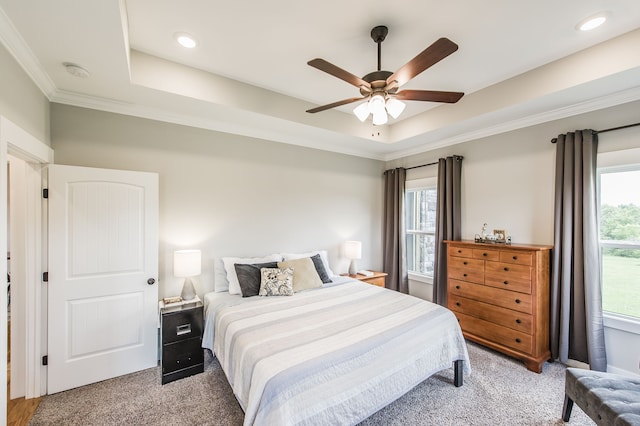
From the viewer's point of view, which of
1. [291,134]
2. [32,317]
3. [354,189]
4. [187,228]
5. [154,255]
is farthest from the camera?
[354,189]

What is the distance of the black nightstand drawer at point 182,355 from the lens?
2434 millimetres

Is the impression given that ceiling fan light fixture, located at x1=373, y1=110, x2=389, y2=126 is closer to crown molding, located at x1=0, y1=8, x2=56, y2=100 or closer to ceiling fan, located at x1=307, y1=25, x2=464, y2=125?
ceiling fan, located at x1=307, y1=25, x2=464, y2=125

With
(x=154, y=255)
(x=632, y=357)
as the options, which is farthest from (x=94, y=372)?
(x=632, y=357)

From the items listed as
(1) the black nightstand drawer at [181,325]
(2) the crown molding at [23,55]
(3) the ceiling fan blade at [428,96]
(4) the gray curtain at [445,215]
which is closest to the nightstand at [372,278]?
(4) the gray curtain at [445,215]

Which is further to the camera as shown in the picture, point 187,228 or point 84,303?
point 187,228

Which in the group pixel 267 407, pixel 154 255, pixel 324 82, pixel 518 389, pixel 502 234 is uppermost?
pixel 324 82

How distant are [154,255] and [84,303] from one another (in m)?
0.67

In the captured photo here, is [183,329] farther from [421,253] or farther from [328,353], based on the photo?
[421,253]

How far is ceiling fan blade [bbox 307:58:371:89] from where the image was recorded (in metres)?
1.70

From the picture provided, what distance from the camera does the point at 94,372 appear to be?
95.7 inches

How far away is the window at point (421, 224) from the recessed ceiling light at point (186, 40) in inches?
134

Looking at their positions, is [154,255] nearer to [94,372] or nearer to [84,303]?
[84,303]

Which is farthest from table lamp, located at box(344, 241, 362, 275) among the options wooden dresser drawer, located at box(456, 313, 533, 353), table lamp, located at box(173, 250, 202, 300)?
table lamp, located at box(173, 250, 202, 300)

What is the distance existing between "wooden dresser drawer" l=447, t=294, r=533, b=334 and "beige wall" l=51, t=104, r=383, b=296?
171 centimetres
